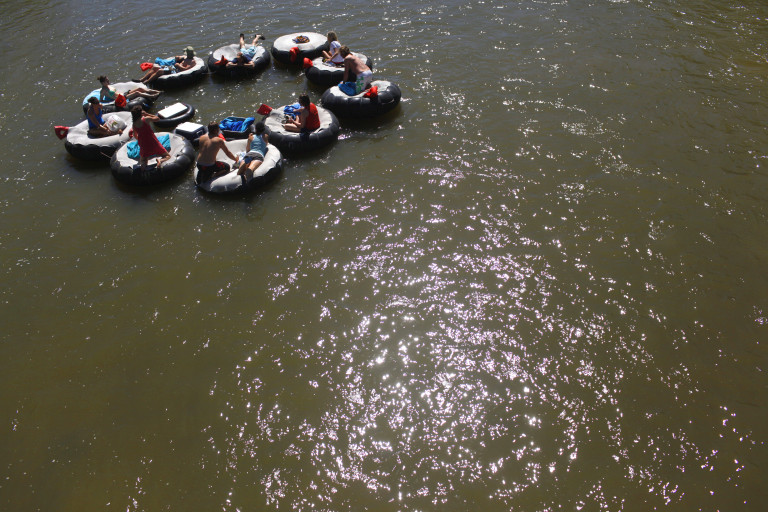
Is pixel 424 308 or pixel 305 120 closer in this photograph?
pixel 424 308

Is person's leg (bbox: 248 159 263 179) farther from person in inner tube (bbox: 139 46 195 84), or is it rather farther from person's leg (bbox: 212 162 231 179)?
person in inner tube (bbox: 139 46 195 84)

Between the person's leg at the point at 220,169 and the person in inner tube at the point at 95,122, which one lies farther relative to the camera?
the person in inner tube at the point at 95,122

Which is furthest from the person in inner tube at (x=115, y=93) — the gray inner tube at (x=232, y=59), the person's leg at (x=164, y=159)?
the person's leg at (x=164, y=159)

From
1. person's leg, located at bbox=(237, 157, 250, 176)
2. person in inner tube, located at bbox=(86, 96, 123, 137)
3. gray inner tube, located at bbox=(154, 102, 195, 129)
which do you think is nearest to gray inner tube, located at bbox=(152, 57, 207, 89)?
gray inner tube, located at bbox=(154, 102, 195, 129)

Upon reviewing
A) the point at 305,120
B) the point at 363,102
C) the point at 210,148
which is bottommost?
the point at 363,102

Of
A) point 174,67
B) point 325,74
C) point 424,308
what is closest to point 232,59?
point 174,67

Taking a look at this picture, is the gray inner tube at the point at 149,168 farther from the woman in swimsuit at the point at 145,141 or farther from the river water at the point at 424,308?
the river water at the point at 424,308

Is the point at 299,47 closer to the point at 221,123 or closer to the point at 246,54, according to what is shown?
the point at 246,54
